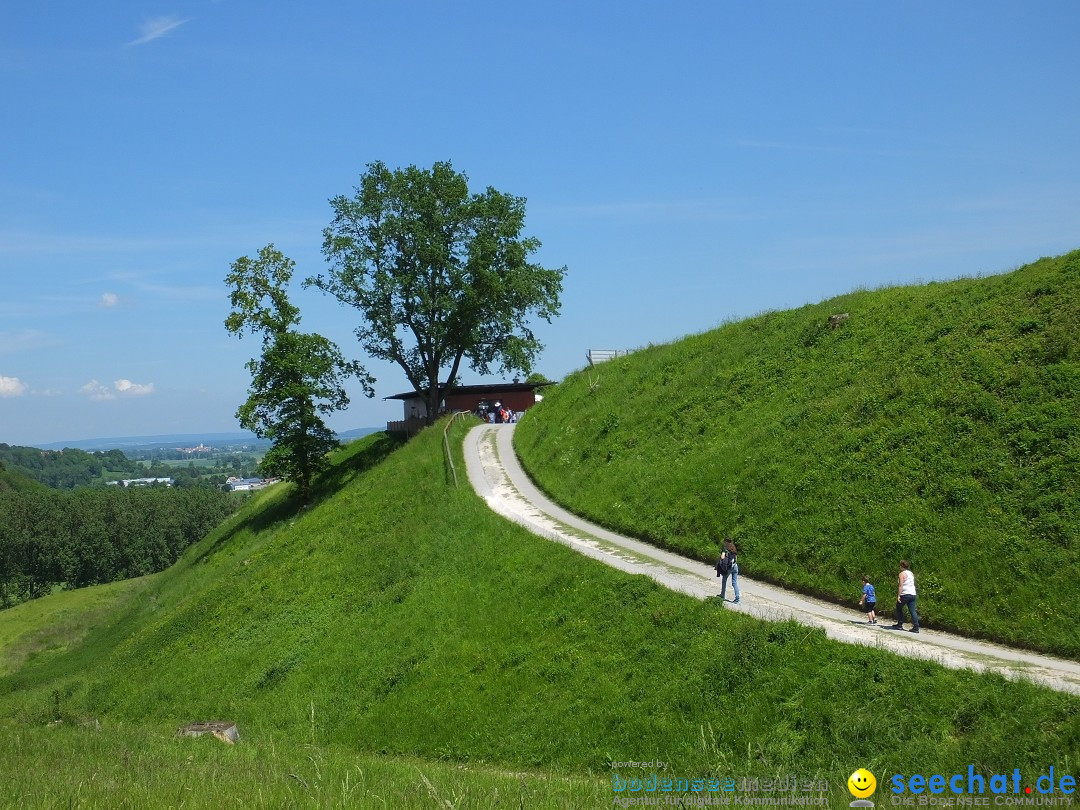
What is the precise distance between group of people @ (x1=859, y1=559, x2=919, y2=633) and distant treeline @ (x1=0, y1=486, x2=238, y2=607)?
107918mm

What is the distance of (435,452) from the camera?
42844mm

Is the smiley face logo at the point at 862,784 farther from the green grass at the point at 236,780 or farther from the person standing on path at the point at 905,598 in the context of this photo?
the person standing on path at the point at 905,598

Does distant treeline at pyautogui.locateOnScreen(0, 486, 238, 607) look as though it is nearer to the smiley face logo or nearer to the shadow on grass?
the shadow on grass

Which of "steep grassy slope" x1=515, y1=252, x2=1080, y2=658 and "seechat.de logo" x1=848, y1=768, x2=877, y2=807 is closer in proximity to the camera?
"seechat.de logo" x1=848, y1=768, x2=877, y2=807

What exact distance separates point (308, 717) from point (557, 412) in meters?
22.9

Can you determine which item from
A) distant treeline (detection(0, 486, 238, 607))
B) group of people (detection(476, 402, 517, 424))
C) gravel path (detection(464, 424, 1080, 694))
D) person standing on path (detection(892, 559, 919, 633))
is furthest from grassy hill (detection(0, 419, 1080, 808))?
distant treeline (detection(0, 486, 238, 607))

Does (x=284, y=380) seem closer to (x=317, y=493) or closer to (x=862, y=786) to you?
(x=317, y=493)

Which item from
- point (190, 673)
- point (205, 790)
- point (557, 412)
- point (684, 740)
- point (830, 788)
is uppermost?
point (557, 412)

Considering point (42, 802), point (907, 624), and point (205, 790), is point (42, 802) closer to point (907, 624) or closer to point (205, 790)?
point (205, 790)

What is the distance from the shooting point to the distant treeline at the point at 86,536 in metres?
103

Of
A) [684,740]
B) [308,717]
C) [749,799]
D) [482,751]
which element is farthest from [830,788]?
[308,717]

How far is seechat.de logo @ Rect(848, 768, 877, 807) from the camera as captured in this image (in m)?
9.53

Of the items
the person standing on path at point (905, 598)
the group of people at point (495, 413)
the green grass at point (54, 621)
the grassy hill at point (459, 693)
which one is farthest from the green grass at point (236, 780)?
the group of people at point (495, 413)

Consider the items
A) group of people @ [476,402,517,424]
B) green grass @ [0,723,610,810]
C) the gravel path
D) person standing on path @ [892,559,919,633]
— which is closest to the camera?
green grass @ [0,723,610,810]
